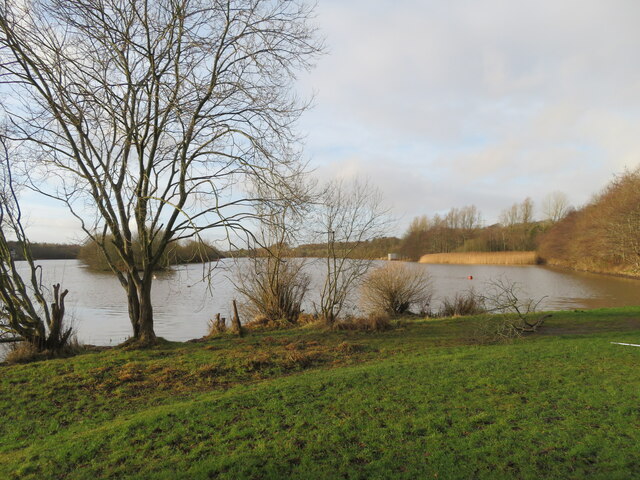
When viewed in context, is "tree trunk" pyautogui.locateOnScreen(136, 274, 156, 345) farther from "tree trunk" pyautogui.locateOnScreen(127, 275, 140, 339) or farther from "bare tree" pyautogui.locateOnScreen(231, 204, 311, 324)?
"bare tree" pyautogui.locateOnScreen(231, 204, 311, 324)

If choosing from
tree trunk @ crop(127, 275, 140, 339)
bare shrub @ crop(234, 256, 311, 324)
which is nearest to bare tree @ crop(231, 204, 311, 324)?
bare shrub @ crop(234, 256, 311, 324)

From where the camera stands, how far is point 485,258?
5362 centimetres

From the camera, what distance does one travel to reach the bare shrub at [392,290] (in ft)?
54.7

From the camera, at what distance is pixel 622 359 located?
7.42 meters

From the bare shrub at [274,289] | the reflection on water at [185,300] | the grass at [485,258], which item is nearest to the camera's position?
the reflection on water at [185,300]

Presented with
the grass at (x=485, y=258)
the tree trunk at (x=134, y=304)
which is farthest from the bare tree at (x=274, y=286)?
the grass at (x=485, y=258)

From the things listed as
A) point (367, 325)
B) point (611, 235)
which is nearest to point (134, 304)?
point (367, 325)

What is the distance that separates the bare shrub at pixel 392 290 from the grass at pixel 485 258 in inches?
1518

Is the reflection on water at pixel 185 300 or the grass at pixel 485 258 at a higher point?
the grass at pixel 485 258

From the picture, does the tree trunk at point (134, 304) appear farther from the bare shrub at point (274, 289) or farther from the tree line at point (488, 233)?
the tree line at point (488, 233)

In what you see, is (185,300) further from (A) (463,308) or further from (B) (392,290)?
(A) (463,308)

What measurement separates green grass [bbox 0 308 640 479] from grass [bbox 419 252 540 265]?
4695 cm

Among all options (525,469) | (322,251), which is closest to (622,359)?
(525,469)

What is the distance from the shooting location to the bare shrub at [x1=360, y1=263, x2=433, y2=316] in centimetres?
1667
